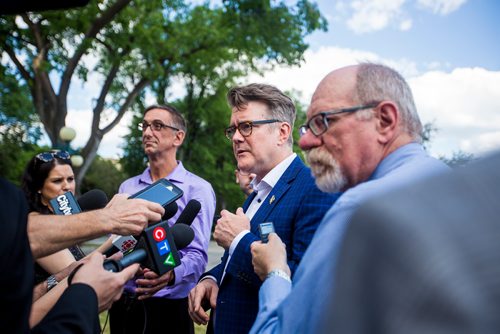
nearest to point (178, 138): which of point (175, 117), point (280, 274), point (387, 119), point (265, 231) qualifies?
point (175, 117)

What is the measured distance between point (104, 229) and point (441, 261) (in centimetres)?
182

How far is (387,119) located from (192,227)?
249 centimetres

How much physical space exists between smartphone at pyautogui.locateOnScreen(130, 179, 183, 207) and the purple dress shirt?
1.05 m

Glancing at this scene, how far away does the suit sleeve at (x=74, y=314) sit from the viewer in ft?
4.42

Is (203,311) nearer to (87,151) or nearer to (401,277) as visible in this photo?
(401,277)

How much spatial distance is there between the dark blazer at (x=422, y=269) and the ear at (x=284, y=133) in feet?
7.52

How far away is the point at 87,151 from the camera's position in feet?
47.9

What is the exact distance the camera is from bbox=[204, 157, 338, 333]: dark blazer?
223 centimetres

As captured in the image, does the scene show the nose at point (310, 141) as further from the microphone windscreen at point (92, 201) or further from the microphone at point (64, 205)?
Answer: the microphone windscreen at point (92, 201)

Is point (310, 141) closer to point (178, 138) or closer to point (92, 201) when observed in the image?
point (92, 201)

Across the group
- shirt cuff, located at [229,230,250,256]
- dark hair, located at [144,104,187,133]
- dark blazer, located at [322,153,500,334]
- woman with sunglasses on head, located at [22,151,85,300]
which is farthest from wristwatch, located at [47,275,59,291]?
dark blazer, located at [322,153,500,334]

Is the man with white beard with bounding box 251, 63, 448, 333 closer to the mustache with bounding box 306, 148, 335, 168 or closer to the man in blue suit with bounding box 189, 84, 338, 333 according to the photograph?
the mustache with bounding box 306, 148, 335, 168

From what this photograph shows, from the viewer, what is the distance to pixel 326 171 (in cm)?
182

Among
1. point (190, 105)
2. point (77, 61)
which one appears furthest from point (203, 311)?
point (190, 105)
